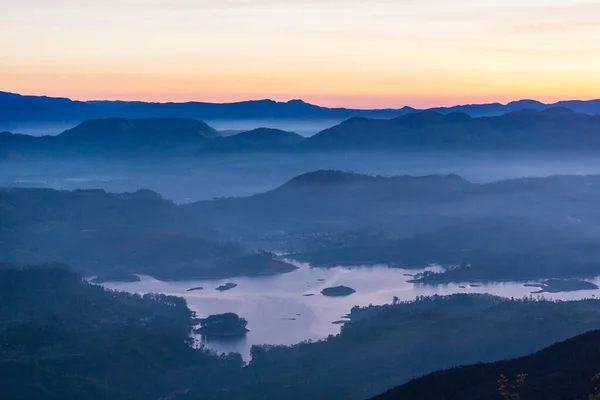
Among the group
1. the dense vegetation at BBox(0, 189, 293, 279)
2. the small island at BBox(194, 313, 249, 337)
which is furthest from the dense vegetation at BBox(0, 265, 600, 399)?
the dense vegetation at BBox(0, 189, 293, 279)

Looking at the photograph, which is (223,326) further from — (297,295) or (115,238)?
(115,238)

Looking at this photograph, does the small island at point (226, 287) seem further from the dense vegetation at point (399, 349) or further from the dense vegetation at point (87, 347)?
the dense vegetation at point (399, 349)

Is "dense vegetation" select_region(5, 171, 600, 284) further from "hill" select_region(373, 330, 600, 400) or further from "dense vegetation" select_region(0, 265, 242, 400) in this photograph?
"hill" select_region(373, 330, 600, 400)

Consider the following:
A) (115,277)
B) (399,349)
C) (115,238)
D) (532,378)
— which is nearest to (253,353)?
(399,349)

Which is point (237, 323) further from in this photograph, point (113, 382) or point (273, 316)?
point (113, 382)

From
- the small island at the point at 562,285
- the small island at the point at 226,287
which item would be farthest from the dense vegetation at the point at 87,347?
the small island at the point at 562,285

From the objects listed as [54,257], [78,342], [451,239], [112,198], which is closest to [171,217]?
[112,198]
